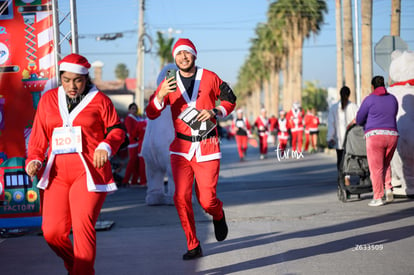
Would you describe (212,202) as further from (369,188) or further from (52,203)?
(369,188)

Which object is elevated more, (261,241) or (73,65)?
(73,65)

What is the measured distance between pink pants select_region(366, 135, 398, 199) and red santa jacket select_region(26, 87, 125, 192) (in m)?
5.73

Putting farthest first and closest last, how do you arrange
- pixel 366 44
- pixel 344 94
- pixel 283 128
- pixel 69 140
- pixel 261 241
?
pixel 283 128 < pixel 366 44 < pixel 344 94 < pixel 261 241 < pixel 69 140

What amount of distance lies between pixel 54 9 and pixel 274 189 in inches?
274

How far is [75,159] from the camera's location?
213 inches

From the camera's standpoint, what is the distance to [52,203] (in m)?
5.35

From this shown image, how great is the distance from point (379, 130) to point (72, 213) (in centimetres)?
621

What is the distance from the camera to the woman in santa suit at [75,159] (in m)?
5.26

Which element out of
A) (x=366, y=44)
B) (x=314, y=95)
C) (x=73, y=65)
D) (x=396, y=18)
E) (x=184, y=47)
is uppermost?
(x=396, y=18)

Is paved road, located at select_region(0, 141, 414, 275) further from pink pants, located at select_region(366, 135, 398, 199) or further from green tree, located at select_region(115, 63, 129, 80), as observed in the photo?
green tree, located at select_region(115, 63, 129, 80)

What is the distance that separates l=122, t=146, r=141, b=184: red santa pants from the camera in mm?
16688

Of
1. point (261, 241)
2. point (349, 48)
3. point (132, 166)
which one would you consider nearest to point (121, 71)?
point (349, 48)

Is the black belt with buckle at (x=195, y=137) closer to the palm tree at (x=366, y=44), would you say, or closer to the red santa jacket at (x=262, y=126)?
the red santa jacket at (x=262, y=126)

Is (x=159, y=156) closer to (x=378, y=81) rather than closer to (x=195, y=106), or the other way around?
(x=378, y=81)
